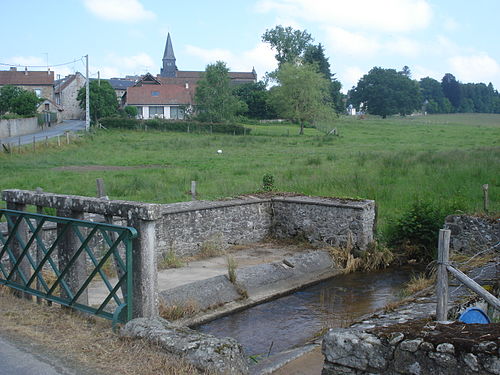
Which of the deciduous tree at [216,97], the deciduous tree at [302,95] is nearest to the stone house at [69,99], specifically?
the deciduous tree at [216,97]

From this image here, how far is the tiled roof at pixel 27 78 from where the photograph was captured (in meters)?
85.9

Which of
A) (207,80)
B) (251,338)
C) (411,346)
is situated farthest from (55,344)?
(207,80)

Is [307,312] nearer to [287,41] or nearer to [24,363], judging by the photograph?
[24,363]

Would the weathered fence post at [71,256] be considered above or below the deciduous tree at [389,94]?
below

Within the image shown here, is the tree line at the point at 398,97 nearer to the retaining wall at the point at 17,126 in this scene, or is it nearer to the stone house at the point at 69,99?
the stone house at the point at 69,99

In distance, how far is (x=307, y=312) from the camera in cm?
1118

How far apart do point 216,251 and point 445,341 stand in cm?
1039

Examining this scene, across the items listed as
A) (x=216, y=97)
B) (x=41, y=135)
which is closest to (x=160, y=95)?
(x=216, y=97)

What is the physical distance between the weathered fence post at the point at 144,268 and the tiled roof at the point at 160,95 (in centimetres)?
7427

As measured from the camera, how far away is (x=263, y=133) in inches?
2159

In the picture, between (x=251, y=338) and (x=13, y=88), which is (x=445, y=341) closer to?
(x=251, y=338)

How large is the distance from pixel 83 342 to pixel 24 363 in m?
0.66

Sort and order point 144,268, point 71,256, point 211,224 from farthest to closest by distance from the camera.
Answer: point 211,224
point 71,256
point 144,268

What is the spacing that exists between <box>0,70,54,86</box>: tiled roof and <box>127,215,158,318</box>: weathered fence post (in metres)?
86.5
